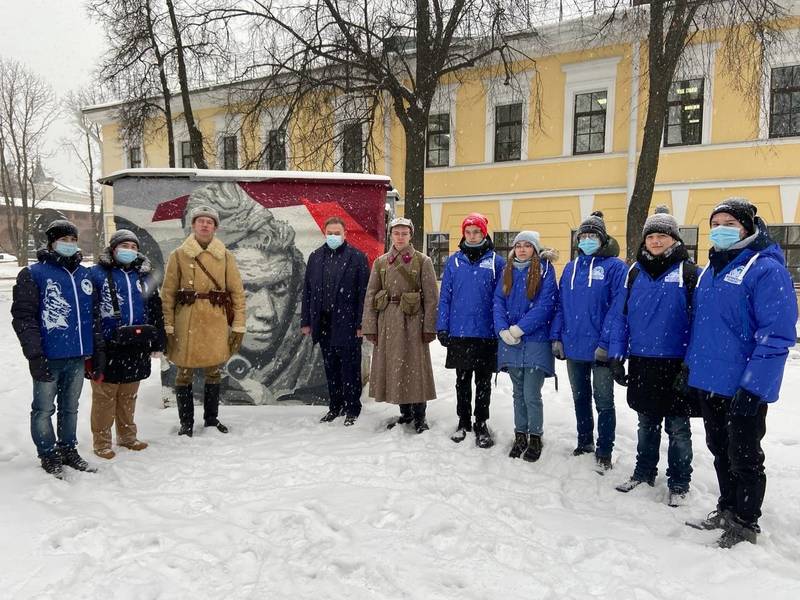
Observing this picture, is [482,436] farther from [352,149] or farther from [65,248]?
[352,149]

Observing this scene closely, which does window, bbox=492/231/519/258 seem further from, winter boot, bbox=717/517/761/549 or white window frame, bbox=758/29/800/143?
winter boot, bbox=717/517/761/549

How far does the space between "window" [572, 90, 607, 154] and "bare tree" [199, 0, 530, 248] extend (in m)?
4.45

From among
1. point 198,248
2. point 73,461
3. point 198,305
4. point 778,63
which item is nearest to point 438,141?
point 778,63

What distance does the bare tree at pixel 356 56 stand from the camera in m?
10.2

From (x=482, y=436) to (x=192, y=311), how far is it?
2.65m

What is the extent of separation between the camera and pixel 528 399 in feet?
14.1

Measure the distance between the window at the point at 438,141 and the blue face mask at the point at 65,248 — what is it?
1338 centimetres

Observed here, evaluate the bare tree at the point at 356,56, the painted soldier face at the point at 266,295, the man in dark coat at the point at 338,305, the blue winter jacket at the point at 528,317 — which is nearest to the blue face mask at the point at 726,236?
the blue winter jacket at the point at 528,317

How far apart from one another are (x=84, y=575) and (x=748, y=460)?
11.2 ft

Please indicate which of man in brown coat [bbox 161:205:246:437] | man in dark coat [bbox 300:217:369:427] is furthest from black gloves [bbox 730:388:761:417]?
man in brown coat [bbox 161:205:246:437]

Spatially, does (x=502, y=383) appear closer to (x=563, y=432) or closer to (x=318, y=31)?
(x=563, y=432)

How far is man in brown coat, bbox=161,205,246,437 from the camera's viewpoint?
184 inches

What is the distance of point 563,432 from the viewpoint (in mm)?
4910

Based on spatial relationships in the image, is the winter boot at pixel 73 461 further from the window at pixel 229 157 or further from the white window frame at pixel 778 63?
the window at pixel 229 157
